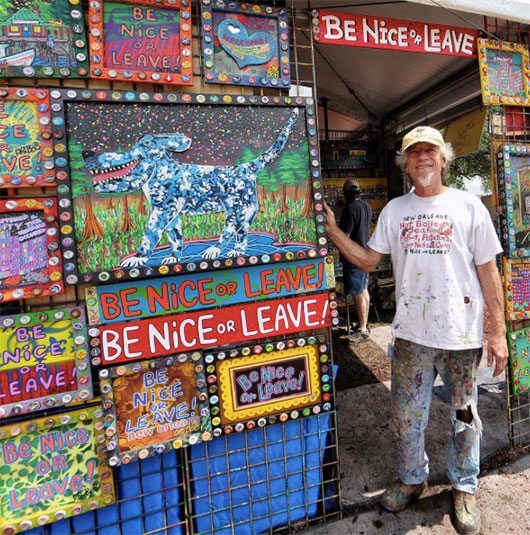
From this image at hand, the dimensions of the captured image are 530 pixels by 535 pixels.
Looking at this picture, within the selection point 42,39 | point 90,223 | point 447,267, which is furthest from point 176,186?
point 447,267

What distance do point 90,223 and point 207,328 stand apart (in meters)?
0.73

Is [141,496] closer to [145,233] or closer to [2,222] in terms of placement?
[145,233]

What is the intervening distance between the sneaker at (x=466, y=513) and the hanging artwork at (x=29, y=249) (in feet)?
7.71

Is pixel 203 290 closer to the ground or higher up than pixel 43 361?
higher up

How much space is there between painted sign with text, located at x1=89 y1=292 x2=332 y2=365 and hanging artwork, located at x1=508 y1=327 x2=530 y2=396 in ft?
4.79

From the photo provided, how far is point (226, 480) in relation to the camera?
6.45ft

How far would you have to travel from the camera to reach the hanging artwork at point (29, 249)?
156 cm

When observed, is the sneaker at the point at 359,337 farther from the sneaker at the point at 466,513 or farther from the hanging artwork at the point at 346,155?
the hanging artwork at the point at 346,155

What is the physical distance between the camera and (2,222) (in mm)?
1562

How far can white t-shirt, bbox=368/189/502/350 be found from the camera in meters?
1.97

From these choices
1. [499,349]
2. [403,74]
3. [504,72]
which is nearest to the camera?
[499,349]

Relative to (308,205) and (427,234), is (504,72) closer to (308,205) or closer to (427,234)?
(427,234)

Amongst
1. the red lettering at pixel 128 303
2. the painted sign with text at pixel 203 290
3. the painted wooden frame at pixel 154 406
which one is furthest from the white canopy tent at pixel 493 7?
the painted wooden frame at pixel 154 406

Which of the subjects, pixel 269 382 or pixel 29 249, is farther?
pixel 269 382
